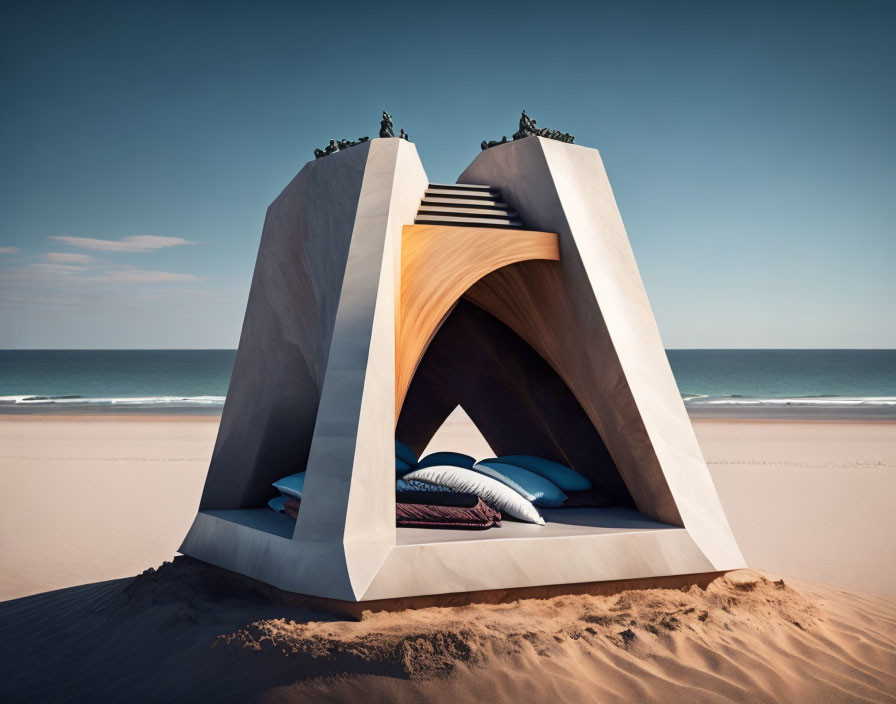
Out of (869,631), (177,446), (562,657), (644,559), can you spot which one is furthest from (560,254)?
(177,446)

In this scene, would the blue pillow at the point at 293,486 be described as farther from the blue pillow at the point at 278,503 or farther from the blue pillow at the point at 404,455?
the blue pillow at the point at 404,455

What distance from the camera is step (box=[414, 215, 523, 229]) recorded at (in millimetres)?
6414

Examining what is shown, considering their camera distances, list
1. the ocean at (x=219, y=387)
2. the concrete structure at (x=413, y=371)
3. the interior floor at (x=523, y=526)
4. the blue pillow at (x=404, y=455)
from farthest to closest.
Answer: the ocean at (x=219, y=387)
the blue pillow at (x=404, y=455)
the interior floor at (x=523, y=526)
the concrete structure at (x=413, y=371)

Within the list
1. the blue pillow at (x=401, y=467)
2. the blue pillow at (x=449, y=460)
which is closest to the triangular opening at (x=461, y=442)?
the blue pillow at (x=449, y=460)

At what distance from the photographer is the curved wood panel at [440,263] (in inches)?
227

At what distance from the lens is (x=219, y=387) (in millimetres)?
48188

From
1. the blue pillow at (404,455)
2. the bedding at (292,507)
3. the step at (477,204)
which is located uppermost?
the step at (477,204)

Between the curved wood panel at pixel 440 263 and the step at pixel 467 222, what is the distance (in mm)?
582

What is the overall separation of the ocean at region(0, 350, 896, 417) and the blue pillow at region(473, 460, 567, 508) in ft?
74.8

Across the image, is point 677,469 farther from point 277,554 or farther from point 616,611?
point 277,554

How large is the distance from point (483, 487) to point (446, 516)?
50 cm

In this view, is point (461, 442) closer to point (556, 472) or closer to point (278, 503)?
point (556, 472)

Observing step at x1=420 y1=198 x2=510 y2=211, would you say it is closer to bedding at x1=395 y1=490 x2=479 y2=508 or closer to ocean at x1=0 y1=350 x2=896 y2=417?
bedding at x1=395 y1=490 x2=479 y2=508

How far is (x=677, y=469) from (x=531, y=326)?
83.3 inches
